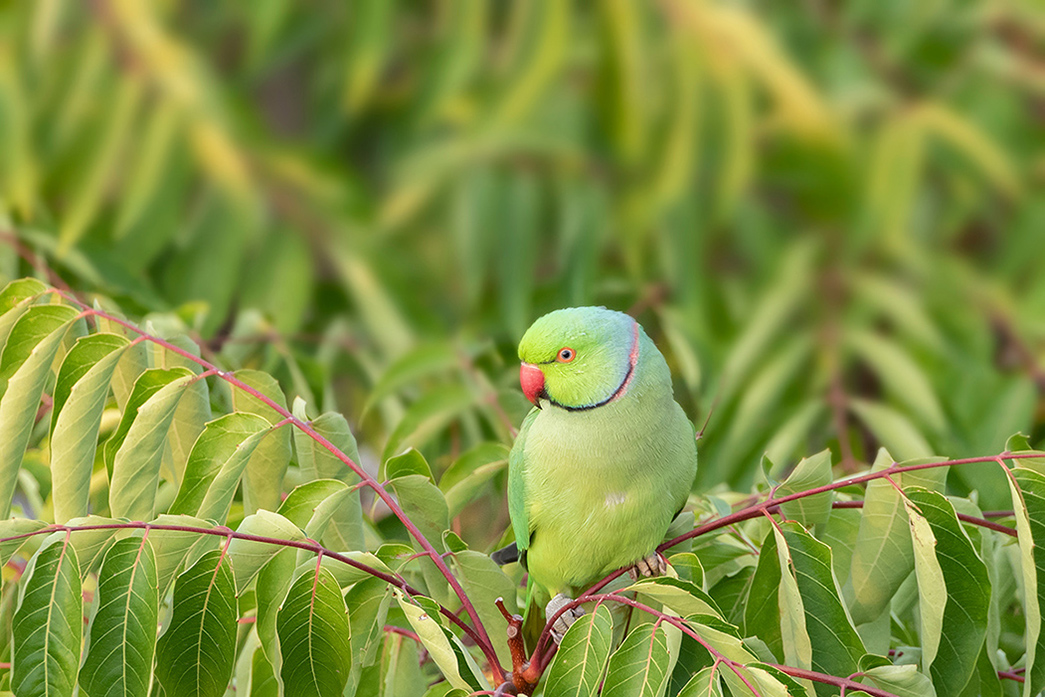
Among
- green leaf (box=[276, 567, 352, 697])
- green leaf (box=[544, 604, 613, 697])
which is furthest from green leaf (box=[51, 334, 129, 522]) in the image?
green leaf (box=[544, 604, 613, 697])

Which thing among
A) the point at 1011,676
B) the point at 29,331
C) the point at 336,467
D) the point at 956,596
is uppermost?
the point at 29,331

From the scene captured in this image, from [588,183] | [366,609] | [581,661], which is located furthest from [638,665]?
[588,183]

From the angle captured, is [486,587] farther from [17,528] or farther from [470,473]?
[17,528]

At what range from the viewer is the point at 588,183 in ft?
4.73

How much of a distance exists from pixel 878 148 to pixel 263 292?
1.03 meters

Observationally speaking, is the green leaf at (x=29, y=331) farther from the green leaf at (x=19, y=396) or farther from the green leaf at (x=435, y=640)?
the green leaf at (x=435, y=640)

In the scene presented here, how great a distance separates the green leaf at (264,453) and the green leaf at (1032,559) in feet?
1.20

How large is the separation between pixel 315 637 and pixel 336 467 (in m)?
0.12

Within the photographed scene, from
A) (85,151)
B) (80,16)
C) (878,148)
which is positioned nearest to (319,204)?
(85,151)

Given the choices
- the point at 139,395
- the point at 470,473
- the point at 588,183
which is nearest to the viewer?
→ the point at 139,395

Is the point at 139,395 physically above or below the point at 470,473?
above

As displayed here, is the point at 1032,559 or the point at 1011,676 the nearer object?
the point at 1032,559

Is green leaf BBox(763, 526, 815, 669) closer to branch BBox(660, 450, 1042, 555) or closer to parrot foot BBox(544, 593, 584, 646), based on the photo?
branch BBox(660, 450, 1042, 555)

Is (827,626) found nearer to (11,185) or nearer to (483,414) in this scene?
(483,414)
